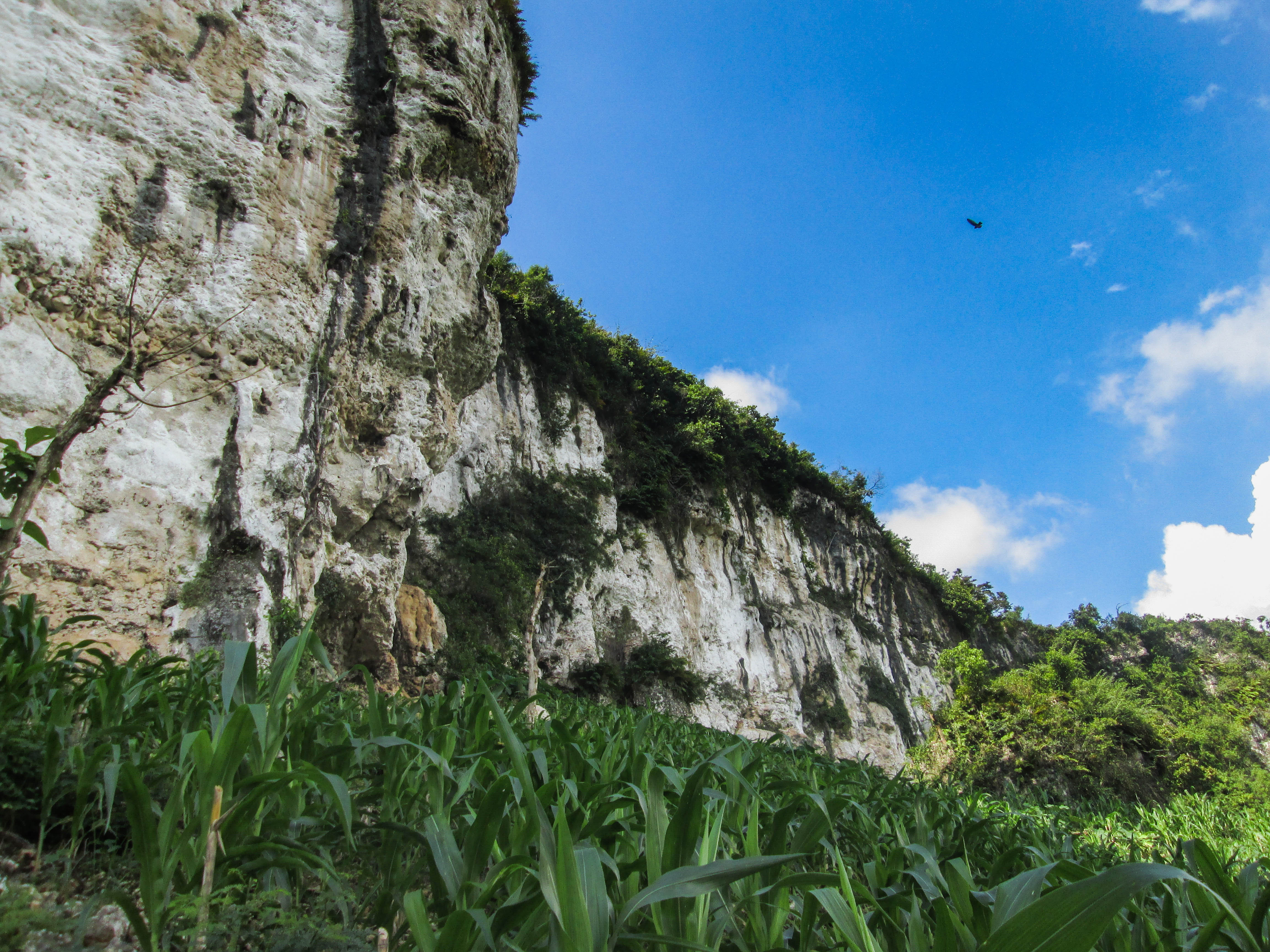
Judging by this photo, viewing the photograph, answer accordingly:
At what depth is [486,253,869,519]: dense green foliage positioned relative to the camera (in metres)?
17.7

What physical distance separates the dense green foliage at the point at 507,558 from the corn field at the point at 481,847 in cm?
899

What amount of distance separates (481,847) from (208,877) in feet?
1.83

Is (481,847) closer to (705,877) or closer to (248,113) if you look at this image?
(705,877)

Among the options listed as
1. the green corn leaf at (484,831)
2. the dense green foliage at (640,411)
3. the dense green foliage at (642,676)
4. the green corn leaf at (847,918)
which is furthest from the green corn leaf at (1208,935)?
the dense green foliage at (640,411)

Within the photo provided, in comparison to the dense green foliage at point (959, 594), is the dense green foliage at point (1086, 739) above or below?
below

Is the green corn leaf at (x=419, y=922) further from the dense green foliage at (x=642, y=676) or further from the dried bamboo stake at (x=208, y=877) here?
the dense green foliage at (x=642, y=676)

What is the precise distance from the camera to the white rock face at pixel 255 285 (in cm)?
564

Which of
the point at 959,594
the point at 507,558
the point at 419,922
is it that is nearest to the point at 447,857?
the point at 419,922

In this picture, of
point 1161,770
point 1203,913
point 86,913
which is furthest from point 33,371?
point 1161,770

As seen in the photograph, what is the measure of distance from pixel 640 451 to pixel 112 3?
573 inches

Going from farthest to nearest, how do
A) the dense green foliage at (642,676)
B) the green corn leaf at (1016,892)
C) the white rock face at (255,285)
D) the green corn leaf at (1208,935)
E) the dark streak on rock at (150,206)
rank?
the dense green foliage at (642,676) → the dark streak on rock at (150,206) → the white rock face at (255,285) → the green corn leaf at (1016,892) → the green corn leaf at (1208,935)

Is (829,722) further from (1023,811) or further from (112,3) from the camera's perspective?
(112,3)

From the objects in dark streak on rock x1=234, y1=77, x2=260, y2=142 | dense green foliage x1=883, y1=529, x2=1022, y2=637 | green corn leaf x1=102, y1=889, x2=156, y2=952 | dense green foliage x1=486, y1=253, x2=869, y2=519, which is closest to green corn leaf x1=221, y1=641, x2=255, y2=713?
green corn leaf x1=102, y1=889, x2=156, y2=952

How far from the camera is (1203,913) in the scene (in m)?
1.69
